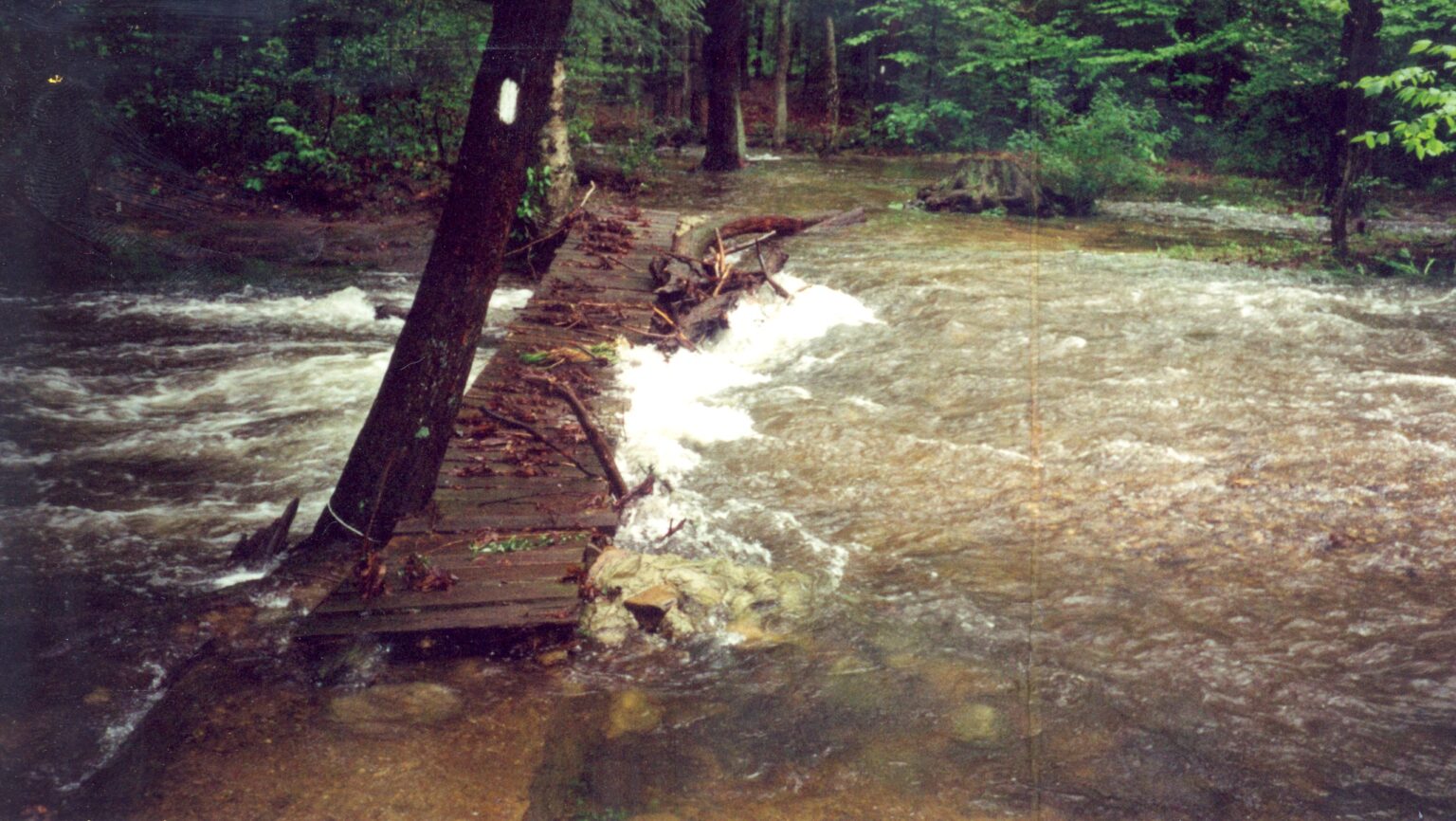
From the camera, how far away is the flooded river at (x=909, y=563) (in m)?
3.35

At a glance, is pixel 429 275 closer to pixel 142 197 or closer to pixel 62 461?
pixel 62 461

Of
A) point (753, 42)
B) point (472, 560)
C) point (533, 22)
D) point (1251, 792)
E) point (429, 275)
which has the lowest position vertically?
point (1251, 792)

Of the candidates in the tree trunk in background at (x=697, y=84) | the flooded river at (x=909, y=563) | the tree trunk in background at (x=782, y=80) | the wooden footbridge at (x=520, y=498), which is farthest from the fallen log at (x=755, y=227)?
the tree trunk in background at (x=697, y=84)

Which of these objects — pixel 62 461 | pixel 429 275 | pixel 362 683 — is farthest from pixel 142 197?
pixel 362 683

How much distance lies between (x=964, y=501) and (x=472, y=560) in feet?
9.13

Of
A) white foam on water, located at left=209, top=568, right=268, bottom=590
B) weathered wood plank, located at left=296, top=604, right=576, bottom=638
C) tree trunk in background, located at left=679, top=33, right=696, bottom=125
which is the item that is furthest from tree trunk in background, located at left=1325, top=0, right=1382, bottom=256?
tree trunk in background, located at left=679, top=33, right=696, bottom=125

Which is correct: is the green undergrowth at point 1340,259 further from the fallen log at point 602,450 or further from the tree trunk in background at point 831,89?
the tree trunk in background at point 831,89

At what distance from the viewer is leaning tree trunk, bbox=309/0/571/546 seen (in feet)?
15.0

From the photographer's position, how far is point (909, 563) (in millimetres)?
4918

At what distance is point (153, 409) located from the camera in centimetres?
755

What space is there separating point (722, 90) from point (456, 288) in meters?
16.0

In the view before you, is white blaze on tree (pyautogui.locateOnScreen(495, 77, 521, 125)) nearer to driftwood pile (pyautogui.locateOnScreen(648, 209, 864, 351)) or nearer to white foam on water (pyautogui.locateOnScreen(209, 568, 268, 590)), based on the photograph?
white foam on water (pyautogui.locateOnScreen(209, 568, 268, 590))

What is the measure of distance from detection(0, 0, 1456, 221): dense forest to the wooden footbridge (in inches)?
245

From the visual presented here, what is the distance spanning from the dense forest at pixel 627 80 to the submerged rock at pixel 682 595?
619cm
